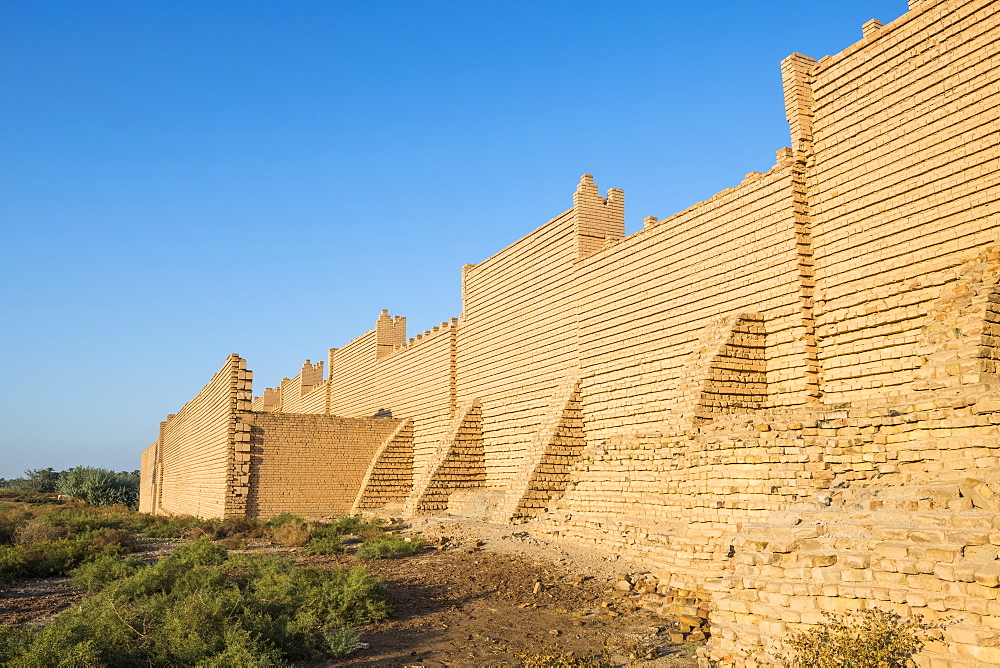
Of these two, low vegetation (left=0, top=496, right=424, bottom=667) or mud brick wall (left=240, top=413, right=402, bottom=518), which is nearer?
low vegetation (left=0, top=496, right=424, bottom=667)

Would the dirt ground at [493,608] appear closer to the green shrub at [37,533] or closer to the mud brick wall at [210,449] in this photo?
the green shrub at [37,533]

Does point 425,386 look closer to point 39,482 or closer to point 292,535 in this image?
point 292,535

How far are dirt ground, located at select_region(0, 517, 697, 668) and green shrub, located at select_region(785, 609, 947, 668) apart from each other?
165cm

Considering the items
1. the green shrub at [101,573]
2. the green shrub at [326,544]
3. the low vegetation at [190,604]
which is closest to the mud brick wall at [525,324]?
the green shrub at [326,544]

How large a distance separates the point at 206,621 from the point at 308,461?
16.7 metres

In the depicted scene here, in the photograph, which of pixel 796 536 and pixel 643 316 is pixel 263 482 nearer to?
pixel 643 316

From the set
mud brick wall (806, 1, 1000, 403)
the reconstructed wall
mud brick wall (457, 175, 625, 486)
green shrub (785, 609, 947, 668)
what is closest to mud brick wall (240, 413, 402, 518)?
the reconstructed wall

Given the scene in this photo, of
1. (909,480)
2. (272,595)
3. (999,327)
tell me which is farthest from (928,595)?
(272,595)

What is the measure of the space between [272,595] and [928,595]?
6693 mm

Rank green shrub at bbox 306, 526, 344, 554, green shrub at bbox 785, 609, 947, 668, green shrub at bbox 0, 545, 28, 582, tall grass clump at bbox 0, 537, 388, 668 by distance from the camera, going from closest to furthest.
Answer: green shrub at bbox 785, 609, 947, 668 → tall grass clump at bbox 0, 537, 388, 668 → green shrub at bbox 0, 545, 28, 582 → green shrub at bbox 306, 526, 344, 554

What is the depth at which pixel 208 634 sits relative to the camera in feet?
20.6

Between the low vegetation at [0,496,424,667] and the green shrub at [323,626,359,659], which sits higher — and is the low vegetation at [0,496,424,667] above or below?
above

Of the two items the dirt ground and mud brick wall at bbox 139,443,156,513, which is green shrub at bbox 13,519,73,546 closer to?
the dirt ground

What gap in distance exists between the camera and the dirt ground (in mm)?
6965
